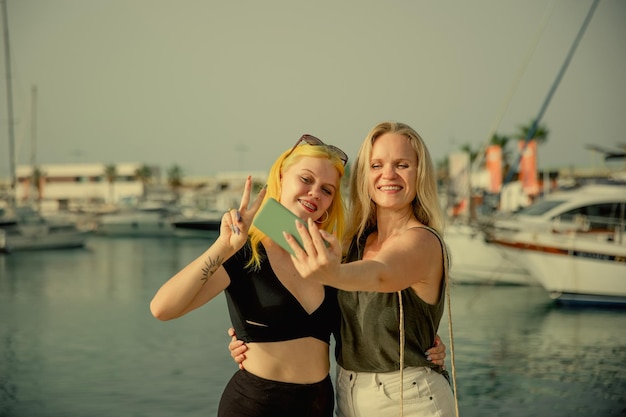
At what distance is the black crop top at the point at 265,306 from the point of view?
9.29 feet

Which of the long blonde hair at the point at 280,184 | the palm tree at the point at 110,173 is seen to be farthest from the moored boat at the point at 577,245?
the palm tree at the point at 110,173

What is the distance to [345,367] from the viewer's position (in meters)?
2.92

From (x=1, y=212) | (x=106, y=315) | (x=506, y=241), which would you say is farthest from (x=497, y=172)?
(x=1, y=212)

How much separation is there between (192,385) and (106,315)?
8177 mm

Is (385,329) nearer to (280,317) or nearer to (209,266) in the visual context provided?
(280,317)

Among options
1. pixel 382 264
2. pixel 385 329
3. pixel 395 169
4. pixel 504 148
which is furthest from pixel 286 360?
pixel 504 148

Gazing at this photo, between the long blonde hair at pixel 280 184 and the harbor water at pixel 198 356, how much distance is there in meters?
2.08

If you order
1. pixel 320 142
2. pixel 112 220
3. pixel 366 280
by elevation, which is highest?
pixel 320 142

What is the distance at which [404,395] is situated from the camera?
2789 mm

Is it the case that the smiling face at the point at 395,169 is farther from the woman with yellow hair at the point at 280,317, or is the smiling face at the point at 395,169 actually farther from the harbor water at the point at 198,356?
the harbor water at the point at 198,356

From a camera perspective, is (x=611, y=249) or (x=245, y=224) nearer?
(x=245, y=224)

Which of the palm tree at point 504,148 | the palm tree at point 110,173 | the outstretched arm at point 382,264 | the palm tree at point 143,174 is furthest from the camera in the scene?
the palm tree at point 143,174

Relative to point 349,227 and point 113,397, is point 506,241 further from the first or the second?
point 349,227

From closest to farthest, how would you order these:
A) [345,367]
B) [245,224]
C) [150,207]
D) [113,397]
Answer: [245,224] < [345,367] < [113,397] < [150,207]
